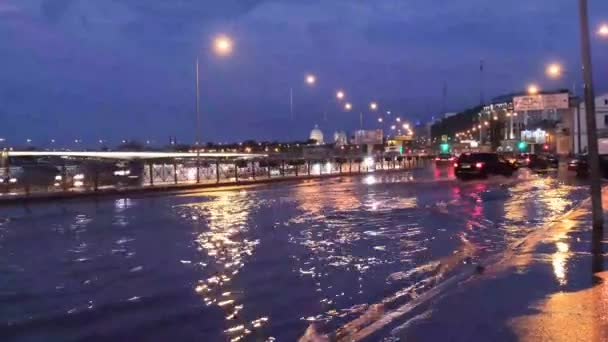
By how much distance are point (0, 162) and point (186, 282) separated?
2017 inches

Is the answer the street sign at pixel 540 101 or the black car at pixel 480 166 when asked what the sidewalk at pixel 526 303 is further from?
the street sign at pixel 540 101

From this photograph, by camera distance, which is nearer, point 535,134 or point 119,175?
point 119,175

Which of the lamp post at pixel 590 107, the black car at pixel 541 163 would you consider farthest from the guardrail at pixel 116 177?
the lamp post at pixel 590 107

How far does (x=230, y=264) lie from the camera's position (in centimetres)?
1252

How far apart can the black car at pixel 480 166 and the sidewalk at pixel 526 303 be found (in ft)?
119

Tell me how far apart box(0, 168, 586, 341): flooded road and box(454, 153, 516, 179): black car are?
24596mm

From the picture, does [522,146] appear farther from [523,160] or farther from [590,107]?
[590,107]

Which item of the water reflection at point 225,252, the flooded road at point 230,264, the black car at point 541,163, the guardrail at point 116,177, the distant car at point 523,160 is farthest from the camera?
the distant car at point 523,160

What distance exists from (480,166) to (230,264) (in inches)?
1561

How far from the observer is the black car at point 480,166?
49344 millimetres

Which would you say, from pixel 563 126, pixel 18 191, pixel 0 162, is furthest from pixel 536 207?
pixel 563 126

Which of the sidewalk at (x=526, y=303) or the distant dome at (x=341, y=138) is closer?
the sidewalk at (x=526, y=303)

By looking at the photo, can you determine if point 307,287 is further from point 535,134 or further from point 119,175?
point 535,134

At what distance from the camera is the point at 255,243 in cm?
1537
